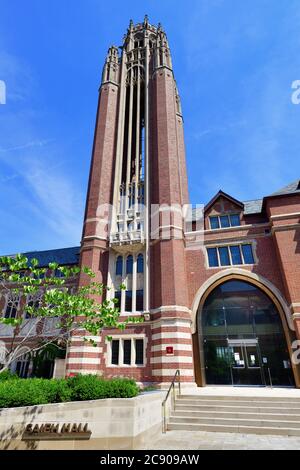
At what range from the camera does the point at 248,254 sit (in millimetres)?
20625

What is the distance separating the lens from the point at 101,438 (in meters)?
7.44

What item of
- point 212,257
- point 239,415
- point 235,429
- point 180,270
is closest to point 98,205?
point 180,270

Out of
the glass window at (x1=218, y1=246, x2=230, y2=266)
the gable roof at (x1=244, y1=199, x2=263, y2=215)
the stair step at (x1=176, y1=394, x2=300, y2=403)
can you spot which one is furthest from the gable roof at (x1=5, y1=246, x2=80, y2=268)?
the stair step at (x1=176, y1=394, x2=300, y2=403)

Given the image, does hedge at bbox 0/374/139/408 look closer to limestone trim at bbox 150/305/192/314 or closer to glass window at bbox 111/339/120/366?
limestone trim at bbox 150/305/192/314

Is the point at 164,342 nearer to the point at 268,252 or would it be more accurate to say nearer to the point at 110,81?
the point at 268,252

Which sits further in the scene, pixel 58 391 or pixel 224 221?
pixel 224 221

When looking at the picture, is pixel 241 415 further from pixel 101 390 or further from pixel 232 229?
pixel 232 229

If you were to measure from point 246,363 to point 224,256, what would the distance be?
7704 mm

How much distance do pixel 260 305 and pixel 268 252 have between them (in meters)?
3.98

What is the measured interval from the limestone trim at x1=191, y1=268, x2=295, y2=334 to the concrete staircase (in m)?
7.19

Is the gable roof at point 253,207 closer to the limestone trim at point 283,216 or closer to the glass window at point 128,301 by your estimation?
the limestone trim at point 283,216

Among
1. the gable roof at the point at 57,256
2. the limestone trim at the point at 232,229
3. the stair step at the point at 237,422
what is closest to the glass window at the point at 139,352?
the stair step at the point at 237,422

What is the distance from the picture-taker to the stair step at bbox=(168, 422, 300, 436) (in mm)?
9461
